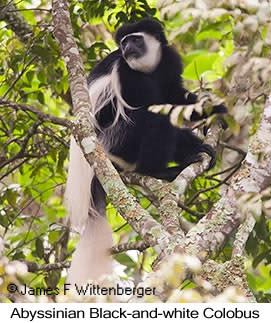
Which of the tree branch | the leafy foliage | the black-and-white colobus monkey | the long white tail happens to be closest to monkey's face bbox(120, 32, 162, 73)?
the black-and-white colobus monkey

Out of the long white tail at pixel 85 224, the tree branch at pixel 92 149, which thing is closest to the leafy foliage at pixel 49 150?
the long white tail at pixel 85 224

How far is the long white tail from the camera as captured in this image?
2.83m

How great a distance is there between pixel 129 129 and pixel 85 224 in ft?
1.65

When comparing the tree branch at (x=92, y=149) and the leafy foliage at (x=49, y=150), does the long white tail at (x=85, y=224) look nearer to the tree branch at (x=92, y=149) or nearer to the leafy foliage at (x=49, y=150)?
the leafy foliage at (x=49, y=150)

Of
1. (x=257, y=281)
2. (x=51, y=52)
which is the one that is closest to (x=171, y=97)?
(x=51, y=52)

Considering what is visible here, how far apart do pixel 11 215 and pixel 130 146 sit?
643mm

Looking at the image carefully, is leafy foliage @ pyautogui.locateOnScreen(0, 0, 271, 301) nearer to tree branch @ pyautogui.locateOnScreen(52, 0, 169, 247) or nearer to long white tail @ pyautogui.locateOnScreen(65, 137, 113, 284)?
long white tail @ pyautogui.locateOnScreen(65, 137, 113, 284)

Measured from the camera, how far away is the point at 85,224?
9.86ft

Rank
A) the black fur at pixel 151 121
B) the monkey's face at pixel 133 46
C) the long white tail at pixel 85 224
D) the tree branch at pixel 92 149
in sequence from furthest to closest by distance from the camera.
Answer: the monkey's face at pixel 133 46 < the black fur at pixel 151 121 < the long white tail at pixel 85 224 < the tree branch at pixel 92 149

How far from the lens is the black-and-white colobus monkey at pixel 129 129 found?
9.56ft

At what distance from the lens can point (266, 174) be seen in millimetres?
1868

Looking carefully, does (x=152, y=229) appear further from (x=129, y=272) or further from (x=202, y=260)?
(x=129, y=272)

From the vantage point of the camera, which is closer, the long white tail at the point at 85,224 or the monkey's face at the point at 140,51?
the long white tail at the point at 85,224

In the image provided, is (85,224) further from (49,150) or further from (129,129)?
(129,129)
